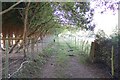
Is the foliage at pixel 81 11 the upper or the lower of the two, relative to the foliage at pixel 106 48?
upper

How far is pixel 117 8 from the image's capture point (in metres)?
9.95

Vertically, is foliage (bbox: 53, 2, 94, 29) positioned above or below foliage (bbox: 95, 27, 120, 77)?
above

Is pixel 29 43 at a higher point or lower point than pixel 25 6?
lower

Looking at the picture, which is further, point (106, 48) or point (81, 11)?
point (81, 11)

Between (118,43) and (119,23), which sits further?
(119,23)

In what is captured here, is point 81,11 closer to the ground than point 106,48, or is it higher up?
higher up

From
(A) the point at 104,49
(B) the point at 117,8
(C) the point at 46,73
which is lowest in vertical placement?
(C) the point at 46,73

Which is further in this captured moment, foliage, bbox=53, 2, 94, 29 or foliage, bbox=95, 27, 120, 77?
foliage, bbox=53, 2, 94, 29

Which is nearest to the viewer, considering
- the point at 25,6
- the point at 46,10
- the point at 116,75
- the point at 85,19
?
the point at 116,75

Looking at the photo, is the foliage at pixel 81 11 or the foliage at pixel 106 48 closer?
the foliage at pixel 106 48

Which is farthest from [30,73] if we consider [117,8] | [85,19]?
[85,19]

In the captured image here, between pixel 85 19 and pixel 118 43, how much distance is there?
6178mm

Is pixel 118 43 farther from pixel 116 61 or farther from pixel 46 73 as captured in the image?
pixel 46 73

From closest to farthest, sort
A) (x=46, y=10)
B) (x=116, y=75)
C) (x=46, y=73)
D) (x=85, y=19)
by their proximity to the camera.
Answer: (x=116, y=75) → (x=46, y=73) → (x=85, y=19) → (x=46, y=10)
